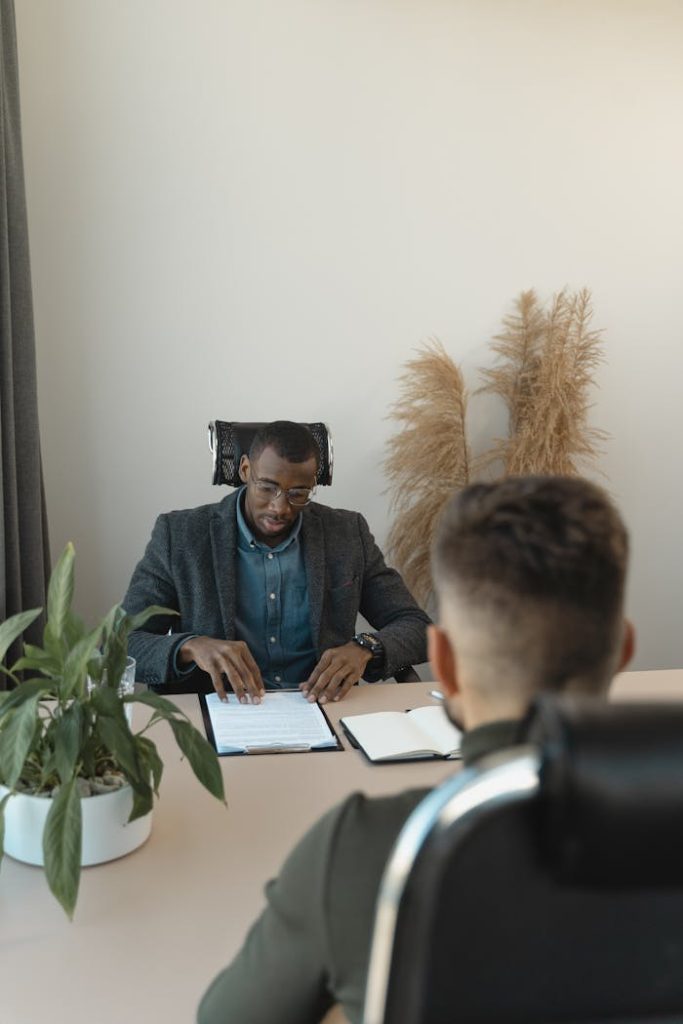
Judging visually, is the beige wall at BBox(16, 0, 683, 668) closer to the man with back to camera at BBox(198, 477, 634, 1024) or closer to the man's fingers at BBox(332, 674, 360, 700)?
the man's fingers at BBox(332, 674, 360, 700)

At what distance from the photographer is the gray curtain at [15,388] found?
106 inches

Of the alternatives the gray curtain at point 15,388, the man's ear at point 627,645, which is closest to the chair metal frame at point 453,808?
the man's ear at point 627,645

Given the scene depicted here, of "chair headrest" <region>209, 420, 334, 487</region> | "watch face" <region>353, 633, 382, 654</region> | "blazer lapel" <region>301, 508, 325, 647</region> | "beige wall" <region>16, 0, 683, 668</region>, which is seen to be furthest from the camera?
"beige wall" <region>16, 0, 683, 668</region>

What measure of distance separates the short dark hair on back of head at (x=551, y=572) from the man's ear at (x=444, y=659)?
0.07 metres

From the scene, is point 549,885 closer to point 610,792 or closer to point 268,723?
point 610,792

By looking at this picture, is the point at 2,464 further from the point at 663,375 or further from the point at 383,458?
the point at 663,375

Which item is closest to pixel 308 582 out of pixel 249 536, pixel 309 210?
pixel 249 536

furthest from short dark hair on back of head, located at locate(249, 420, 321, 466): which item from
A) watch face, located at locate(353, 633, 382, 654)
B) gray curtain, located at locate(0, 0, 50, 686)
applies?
gray curtain, located at locate(0, 0, 50, 686)

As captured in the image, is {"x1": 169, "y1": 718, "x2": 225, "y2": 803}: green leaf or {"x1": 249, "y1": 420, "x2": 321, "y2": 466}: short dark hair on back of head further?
{"x1": 249, "y1": 420, "x2": 321, "y2": 466}: short dark hair on back of head

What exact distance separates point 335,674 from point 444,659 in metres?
1.29

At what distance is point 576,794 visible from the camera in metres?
0.48

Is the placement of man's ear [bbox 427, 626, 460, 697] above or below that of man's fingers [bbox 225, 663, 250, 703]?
above

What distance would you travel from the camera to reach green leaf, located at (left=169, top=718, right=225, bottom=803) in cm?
135

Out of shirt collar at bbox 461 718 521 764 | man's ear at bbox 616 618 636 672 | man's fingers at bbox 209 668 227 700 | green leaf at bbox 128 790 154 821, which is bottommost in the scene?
man's fingers at bbox 209 668 227 700
